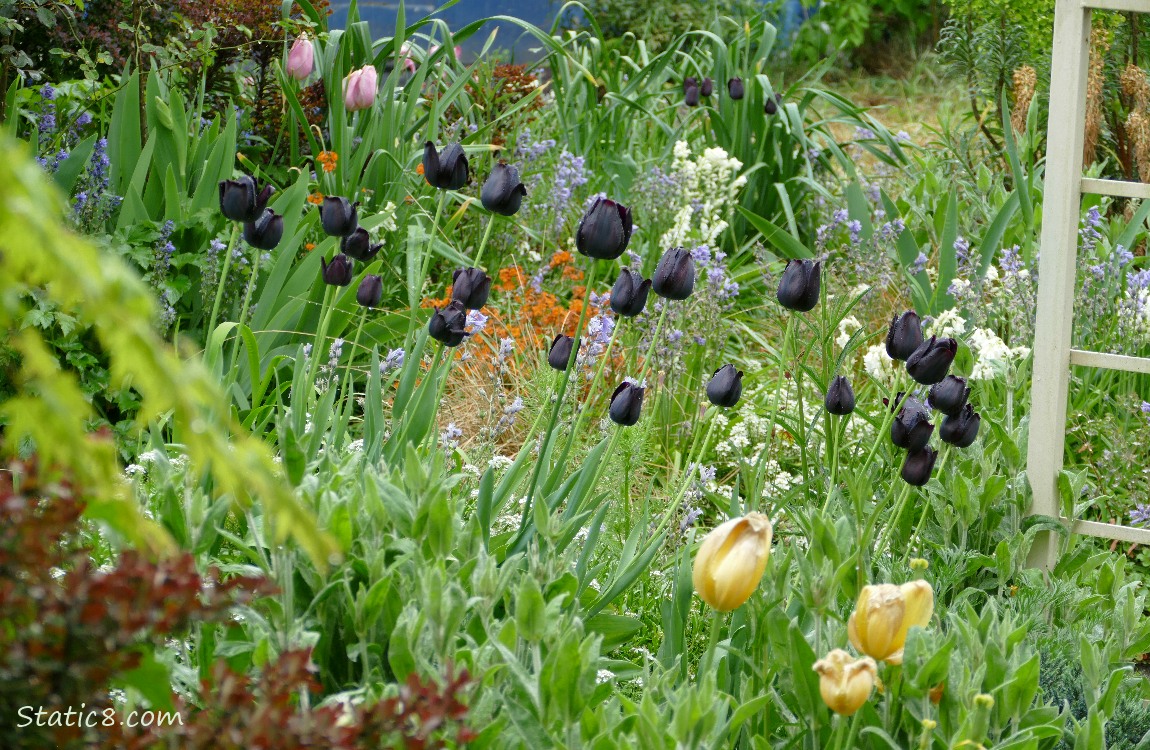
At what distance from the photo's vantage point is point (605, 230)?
5.99 feet

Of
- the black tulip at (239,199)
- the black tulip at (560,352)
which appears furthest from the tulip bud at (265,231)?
the black tulip at (560,352)

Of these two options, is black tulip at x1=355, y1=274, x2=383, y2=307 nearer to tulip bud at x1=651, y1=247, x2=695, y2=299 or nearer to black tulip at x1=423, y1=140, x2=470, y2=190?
black tulip at x1=423, y1=140, x2=470, y2=190

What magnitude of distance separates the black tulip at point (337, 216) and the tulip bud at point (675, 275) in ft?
1.82

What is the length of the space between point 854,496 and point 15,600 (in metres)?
1.47

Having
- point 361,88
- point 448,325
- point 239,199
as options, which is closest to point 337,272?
point 239,199

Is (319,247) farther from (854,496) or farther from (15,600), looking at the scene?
(15,600)

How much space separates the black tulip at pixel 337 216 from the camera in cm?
206

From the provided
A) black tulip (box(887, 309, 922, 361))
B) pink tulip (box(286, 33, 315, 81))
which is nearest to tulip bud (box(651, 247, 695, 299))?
black tulip (box(887, 309, 922, 361))

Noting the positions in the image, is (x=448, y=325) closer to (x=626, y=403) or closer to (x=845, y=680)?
(x=626, y=403)

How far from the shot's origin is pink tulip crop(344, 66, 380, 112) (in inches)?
147

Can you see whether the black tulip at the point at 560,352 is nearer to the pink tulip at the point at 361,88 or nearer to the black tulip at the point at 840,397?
the black tulip at the point at 840,397

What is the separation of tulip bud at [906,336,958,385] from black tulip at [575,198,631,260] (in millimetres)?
501

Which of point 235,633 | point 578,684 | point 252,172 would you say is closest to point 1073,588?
point 578,684

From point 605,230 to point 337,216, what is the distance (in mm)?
525
